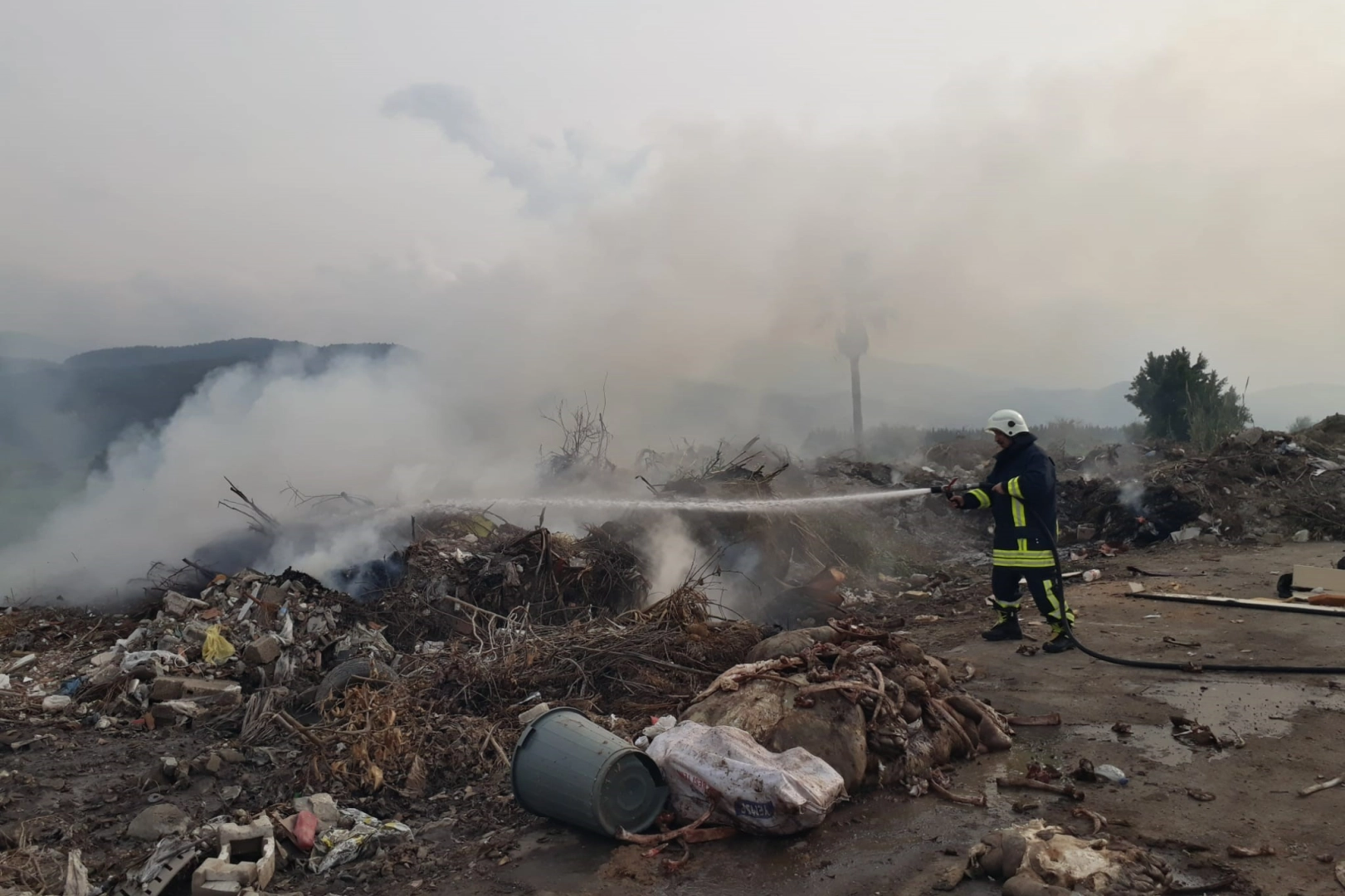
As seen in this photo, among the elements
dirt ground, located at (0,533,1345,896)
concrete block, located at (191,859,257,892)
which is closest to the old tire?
dirt ground, located at (0,533,1345,896)

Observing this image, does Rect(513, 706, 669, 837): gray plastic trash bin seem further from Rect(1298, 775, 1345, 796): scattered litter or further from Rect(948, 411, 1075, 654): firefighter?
Rect(948, 411, 1075, 654): firefighter

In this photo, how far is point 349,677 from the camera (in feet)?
21.1

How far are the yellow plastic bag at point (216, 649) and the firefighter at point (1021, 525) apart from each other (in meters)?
6.96

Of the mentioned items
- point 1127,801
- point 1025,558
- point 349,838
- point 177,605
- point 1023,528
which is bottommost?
point 349,838

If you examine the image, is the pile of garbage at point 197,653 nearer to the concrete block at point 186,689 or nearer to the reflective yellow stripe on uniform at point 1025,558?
the concrete block at point 186,689

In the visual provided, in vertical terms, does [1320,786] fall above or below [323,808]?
above

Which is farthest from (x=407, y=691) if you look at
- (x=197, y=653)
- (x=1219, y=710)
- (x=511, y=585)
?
(x=1219, y=710)

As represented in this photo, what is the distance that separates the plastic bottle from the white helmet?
312cm

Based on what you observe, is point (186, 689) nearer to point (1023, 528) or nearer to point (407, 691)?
point (407, 691)

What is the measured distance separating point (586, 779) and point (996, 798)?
1956mm

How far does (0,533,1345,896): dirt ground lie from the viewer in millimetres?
3301

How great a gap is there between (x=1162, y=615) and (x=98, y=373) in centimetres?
2270

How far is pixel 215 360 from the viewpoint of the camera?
58.6ft

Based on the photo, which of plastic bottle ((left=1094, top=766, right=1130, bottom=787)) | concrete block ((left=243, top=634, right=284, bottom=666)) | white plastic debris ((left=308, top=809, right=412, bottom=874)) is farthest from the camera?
concrete block ((left=243, top=634, right=284, bottom=666))
